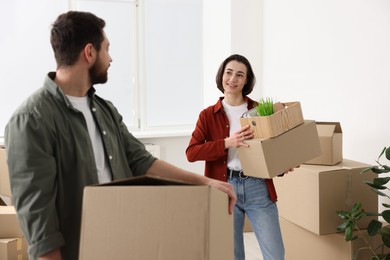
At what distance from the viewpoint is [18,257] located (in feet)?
8.91

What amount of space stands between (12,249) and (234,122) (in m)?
1.58

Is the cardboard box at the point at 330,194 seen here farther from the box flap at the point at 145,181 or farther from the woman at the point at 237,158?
the box flap at the point at 145,181

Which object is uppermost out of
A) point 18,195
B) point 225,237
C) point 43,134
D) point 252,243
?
point 43,134

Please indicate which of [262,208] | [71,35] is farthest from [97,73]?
[262,208]

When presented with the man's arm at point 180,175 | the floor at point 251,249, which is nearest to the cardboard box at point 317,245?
the floor at point 251,249

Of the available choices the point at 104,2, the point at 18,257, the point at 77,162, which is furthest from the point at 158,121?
the point at 77,162

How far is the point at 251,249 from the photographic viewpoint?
334cm

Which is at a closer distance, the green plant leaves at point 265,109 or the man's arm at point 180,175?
the man's arm at point 180,175

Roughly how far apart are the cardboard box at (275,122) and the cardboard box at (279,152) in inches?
1.1

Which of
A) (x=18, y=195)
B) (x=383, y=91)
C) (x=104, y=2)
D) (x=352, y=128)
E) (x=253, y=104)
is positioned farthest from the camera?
(x=104, y=2)

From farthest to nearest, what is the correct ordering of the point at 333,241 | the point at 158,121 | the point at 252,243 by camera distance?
the point at 158,121 < the point at 252,243 < the point at 333,241

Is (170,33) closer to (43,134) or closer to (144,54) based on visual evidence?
(144,54)

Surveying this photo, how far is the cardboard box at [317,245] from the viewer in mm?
2381

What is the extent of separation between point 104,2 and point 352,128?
2.56m
